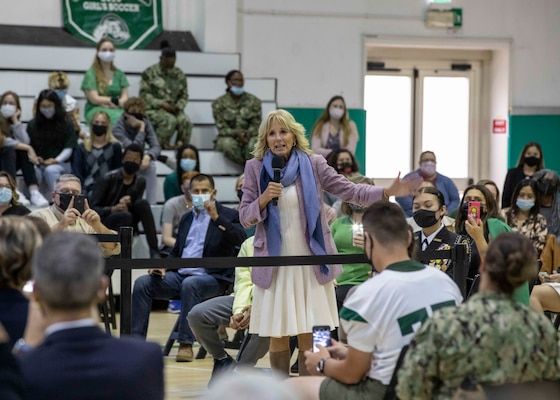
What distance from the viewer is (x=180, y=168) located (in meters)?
11.1

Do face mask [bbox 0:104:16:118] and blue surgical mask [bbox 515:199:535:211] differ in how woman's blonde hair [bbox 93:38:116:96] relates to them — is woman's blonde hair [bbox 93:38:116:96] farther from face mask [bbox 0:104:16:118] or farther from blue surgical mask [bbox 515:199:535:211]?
blue surgical mask [bbox 515:199:535:211]

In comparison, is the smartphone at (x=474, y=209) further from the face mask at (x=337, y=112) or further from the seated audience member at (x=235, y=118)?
the face mask at (x=337, y=112)

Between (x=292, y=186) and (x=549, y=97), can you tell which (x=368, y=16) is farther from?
(x=292, y=186)

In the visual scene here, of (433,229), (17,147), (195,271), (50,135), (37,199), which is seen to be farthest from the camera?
(50,135)

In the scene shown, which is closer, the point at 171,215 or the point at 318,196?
the point at 318,196

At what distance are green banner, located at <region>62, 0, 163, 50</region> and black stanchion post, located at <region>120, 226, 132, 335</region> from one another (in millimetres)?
8501

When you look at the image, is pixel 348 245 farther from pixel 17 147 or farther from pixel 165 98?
pixel 165 98

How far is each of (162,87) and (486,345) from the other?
9.45 meters

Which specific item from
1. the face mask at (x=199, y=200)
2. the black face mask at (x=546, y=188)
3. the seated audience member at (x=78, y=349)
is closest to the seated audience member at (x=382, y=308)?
the seated audience member at (x=78, y=349)

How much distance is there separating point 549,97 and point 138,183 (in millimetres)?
7484

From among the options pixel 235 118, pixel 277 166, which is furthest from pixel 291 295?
pixel 235 118

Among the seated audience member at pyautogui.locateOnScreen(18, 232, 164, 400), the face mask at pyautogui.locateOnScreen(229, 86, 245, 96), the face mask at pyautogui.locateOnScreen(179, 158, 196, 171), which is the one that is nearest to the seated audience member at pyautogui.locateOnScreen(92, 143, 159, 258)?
the face mask at pyautogui.locateOnScreen(179, 158, 196, 171)

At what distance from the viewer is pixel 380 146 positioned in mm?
15602

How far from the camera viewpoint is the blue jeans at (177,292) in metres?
7.76
